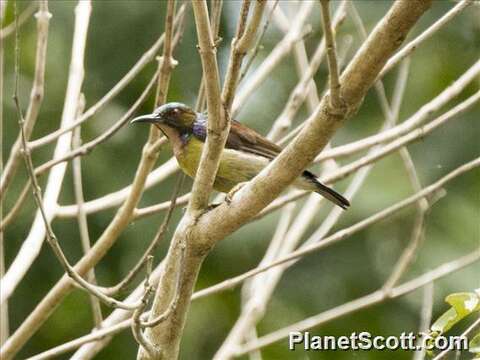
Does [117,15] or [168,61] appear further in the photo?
[117,15]

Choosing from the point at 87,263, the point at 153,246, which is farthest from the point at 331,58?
the point at 87,263

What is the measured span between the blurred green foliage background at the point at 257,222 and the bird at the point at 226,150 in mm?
2531

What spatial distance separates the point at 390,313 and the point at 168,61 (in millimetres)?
4149

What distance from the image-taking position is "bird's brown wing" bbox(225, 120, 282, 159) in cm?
494

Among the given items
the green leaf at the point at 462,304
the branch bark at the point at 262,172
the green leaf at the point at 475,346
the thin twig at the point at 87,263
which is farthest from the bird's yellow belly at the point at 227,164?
the green leaf at the point at 475,346

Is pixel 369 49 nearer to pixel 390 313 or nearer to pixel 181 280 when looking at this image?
pixel 181 280

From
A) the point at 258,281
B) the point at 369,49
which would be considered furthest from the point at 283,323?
the point at 369,49

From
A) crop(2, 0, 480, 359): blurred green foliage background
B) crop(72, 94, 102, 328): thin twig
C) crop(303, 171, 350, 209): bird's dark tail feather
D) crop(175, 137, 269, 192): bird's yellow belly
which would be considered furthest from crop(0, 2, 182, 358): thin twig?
crop(2, 0, 480, 359): blurred green foliage background

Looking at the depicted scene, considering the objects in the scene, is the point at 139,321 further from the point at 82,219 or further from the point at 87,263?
the point at 82,219

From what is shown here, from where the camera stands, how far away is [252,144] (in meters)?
4.97

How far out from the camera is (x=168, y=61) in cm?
420

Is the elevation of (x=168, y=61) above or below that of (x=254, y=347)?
above

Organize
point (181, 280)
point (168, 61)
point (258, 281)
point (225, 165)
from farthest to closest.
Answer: point (258, 281) → point (225, 165) → point (168, 61) → point (181, 280)

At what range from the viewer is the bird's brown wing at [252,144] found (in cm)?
494
